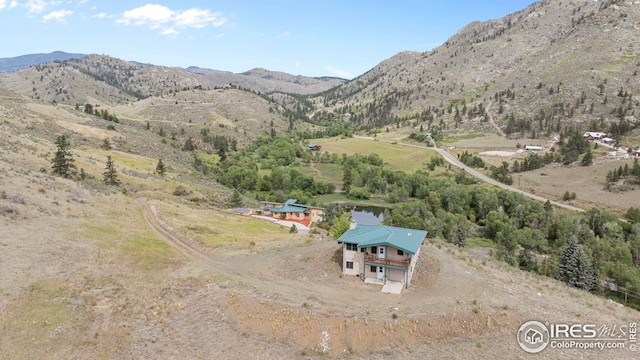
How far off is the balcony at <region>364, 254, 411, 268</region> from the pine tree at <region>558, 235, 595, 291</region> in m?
36.6

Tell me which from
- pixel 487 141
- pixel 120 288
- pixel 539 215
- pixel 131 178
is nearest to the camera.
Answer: pixel 120 288

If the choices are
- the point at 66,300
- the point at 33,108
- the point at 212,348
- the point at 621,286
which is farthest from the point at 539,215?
the point at 33,108

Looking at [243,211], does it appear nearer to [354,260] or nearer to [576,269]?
[354,260]

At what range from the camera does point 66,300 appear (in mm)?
29297

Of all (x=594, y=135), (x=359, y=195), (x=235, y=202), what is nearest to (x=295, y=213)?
(x=235, y=202)

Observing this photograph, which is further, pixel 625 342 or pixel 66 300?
pixel 66 300

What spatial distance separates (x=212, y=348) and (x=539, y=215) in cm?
9284

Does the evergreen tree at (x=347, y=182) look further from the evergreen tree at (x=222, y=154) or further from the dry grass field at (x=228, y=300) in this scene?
the dry grass field at (x=228, y=300)

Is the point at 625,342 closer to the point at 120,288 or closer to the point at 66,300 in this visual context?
the point at 120,288

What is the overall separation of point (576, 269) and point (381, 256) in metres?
39.0

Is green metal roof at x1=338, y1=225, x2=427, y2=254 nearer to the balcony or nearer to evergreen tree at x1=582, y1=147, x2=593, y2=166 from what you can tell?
the balcony

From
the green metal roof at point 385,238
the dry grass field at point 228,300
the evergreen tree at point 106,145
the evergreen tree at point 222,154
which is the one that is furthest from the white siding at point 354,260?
the evergreen tree at point 222,154

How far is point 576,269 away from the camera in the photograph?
5688 centimetres

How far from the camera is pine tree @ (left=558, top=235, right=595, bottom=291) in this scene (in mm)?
56250
